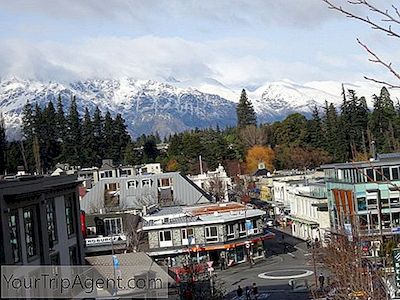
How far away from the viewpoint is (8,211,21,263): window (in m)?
14.2

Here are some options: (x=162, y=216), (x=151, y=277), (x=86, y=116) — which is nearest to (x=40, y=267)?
(x=151, y=277)

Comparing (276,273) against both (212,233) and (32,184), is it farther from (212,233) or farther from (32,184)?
(32,184)

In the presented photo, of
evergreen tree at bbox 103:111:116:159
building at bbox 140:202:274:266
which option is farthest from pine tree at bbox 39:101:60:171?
building at bbox 140:202:274:266

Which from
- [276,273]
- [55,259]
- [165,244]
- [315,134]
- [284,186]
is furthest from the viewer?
[315,134]

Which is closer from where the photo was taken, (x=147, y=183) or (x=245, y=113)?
(x=147, y=183)

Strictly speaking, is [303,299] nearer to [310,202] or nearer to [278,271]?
[278,271]

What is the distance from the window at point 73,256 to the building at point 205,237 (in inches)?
679

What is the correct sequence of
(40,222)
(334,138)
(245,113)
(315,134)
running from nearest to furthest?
(40,222)
(334,138)
(315,134)
(245,113)

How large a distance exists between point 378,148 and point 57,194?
49.9 m

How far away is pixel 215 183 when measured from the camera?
60.9m

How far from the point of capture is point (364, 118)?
6738 cm

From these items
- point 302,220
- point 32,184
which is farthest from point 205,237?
point 32,184

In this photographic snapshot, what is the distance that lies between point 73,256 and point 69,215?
1021 mm

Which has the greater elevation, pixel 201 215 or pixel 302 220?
pixel 201 215
